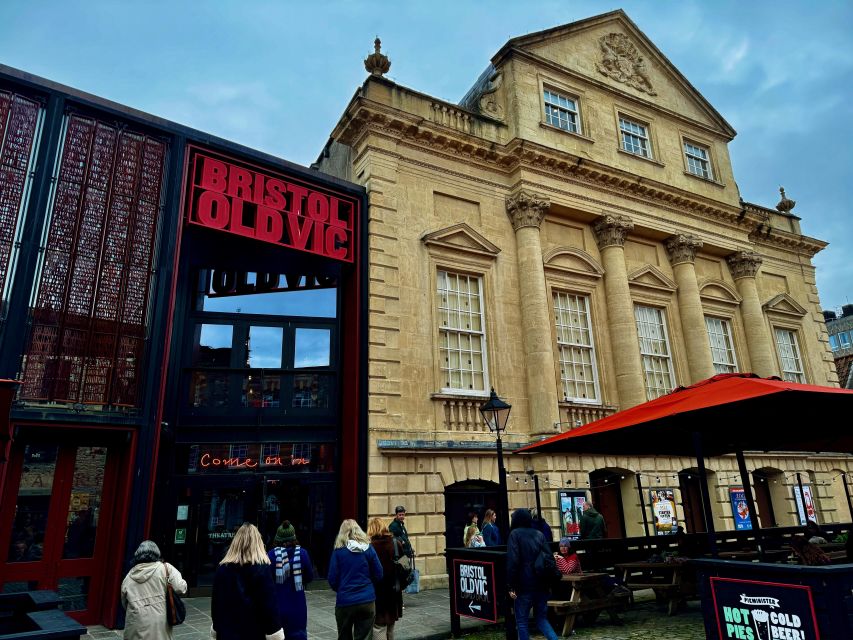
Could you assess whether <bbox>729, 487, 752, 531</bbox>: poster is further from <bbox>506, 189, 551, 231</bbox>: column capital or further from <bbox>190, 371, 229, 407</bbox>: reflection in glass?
<bbox>190, 371, 229, 407</bbox>: reflection in glass

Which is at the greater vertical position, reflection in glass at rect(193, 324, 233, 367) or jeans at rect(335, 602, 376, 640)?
reflection in glass at rect(193, 324, 233, 367)

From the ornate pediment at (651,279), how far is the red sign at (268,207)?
10004 mm

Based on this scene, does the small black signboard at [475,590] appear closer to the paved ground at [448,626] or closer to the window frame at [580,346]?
the paved ground at [448,626]

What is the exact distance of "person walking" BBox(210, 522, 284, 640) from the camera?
460 centimetres

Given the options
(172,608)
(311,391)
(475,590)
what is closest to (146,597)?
(172,608)

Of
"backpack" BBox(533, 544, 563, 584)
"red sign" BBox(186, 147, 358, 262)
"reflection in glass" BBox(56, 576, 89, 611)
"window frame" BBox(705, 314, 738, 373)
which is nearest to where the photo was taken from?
"backpack" BBox(533, 544, 563, 584)

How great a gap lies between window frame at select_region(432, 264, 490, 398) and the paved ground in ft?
18.3

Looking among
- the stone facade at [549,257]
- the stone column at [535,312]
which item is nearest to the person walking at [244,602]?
the stone facade at [549,257]

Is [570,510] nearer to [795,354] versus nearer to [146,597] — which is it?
[146,597]

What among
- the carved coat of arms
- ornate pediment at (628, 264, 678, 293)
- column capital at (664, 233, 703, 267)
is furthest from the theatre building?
the carved coat of arms

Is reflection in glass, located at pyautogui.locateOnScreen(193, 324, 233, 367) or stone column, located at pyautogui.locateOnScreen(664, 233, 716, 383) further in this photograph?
Answer: stone column, located at pyautogui.locateOnScreen(664, 233, 716, 383)

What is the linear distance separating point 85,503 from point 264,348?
5.11m

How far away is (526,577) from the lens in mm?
6957

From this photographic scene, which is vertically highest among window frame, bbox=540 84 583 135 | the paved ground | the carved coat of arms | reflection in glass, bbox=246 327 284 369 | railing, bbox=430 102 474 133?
the carved coat of arms
